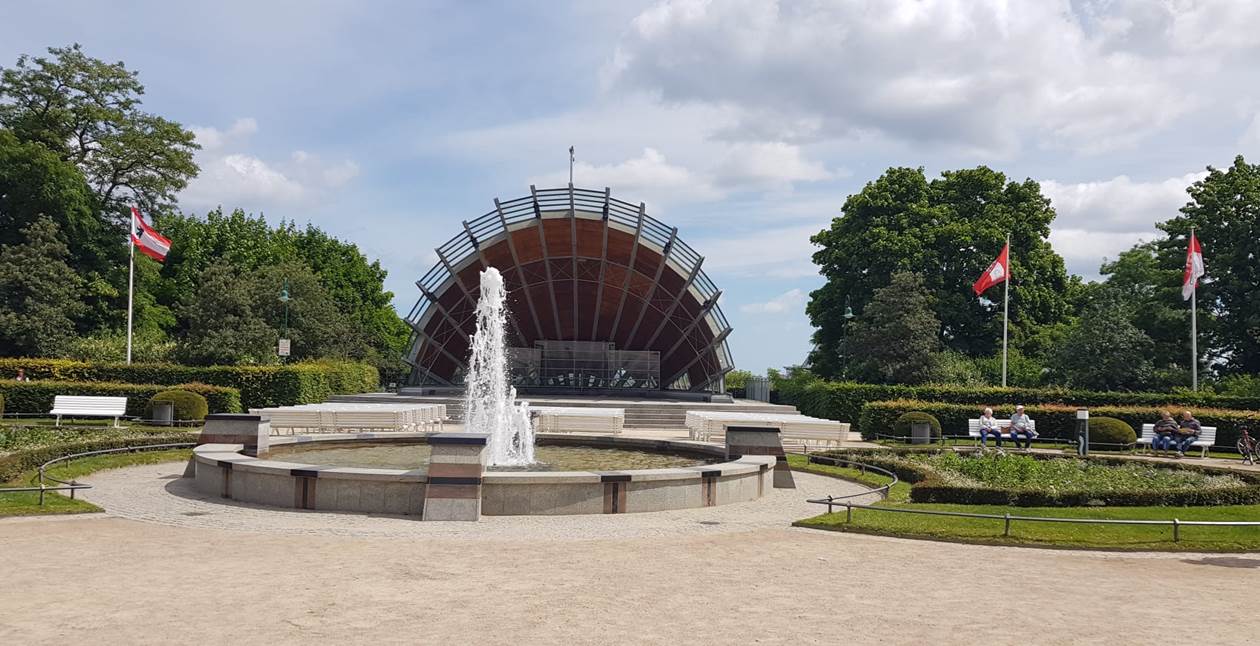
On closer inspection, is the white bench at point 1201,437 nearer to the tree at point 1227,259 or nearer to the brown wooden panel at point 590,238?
the tree at point 1227,259

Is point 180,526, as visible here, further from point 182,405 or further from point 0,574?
point 182,405

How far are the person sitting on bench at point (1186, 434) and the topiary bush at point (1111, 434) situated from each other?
1.36 metres

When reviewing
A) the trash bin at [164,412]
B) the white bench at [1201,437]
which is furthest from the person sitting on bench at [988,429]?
the trash bin at [164,412]

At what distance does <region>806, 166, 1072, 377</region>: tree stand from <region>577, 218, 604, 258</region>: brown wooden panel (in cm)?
1456

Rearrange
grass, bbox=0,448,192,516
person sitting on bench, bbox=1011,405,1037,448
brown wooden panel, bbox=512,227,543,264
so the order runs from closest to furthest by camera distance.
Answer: grass, bbox=0,448,192,516 → person sitting on bench, bbox=1011,405,1037,448 → brown wooden panel, bbox=512,227,543,264

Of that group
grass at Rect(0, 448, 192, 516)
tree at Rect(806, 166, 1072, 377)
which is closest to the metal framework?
tree at Rect(806, 166, 1072, 377)

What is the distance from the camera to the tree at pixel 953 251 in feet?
156

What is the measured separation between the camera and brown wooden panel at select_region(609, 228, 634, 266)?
1588 inches

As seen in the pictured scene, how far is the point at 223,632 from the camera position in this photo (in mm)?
7289

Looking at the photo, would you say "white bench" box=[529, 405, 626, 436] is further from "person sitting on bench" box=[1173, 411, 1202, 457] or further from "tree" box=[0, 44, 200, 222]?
"tree" box=[0, 44, 200, 222]

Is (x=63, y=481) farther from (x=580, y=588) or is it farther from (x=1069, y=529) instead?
(x=1069, y=529)

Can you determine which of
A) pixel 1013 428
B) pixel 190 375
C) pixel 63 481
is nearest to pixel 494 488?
pixel 63 481

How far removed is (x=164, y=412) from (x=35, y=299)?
18.0 metres

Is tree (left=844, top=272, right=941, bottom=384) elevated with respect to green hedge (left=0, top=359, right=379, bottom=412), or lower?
elevated
